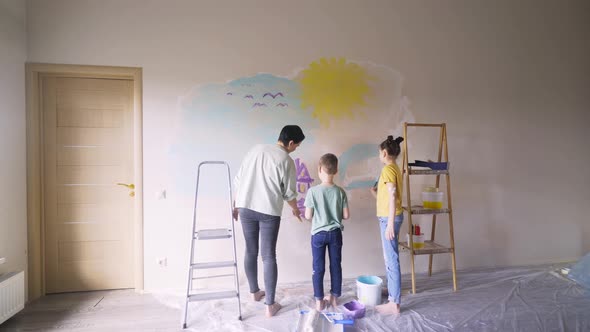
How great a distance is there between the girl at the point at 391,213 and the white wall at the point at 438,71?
65cm

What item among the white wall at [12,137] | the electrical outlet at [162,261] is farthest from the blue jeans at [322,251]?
the white wall at [12,137]

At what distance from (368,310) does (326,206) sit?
0.84m

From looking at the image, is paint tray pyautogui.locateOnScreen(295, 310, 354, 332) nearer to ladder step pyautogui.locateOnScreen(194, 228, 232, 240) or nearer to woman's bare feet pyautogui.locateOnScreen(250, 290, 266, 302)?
woman's bare feet pyautogui.locateOnScreen(250, 290, 266, 302)

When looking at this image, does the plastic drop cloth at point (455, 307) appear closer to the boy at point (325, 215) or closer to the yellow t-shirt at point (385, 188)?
the boy at point (325, 215)

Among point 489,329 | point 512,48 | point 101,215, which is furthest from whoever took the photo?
point 512,48

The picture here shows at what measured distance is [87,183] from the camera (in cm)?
274

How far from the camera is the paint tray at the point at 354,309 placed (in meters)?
2.19

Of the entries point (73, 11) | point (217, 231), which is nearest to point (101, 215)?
point (217, 231)

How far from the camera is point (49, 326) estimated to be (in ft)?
7.08

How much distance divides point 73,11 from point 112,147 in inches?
44.8

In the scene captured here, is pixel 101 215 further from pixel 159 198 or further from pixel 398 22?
pixel 398 22

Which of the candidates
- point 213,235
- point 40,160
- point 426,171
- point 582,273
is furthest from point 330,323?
point 40,160

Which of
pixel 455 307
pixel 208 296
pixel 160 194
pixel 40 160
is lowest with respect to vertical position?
pixel 455 307

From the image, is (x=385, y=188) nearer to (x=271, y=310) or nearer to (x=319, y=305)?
(x=319, y=305)
